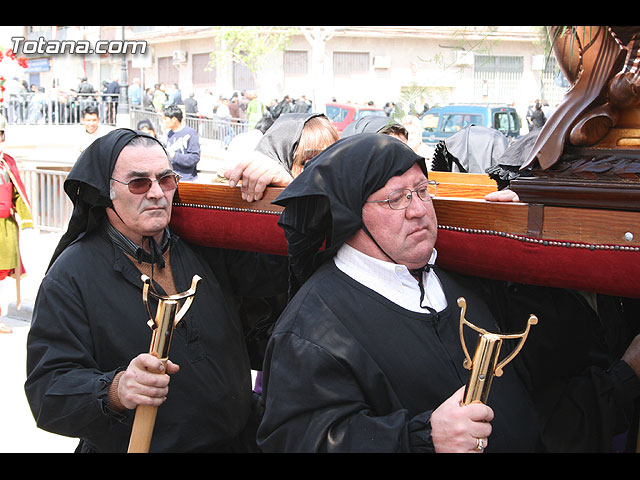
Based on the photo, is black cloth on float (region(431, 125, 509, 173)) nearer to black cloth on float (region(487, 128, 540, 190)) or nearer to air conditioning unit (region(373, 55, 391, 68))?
black cloth on float (region(487, 128, 540, 190))

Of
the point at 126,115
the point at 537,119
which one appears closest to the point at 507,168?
the point at 537,119

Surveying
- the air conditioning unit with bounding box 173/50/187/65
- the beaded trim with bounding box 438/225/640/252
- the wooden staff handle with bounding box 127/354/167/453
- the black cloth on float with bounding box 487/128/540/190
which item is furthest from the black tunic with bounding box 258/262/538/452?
the air conditioning unit with bounding box 173/50/187/65

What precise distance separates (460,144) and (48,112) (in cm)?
1740

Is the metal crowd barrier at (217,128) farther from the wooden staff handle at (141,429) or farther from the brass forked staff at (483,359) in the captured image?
the brass forked staff at (483,359)

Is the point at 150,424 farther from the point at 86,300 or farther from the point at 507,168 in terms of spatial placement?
the point at 507,168

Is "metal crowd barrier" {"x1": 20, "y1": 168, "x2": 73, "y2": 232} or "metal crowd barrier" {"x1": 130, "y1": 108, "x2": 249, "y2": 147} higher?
"metal crowd barrier" {"x1": 130, "y1": 108, "x2": 249, "y2": 147}

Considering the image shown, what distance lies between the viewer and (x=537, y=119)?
12.0 m

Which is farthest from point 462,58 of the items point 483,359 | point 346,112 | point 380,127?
point 346,112

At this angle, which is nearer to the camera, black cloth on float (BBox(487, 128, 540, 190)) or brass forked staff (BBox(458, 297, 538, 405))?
brass forked staff (BBox(458, 297, 538, 405))

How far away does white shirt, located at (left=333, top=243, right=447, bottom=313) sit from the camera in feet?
7.25

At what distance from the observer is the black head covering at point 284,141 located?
358 cm

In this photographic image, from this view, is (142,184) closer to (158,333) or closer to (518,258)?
(158,333)

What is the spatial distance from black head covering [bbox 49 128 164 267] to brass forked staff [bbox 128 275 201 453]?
717mm

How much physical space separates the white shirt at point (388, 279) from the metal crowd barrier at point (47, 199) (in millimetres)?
8942
